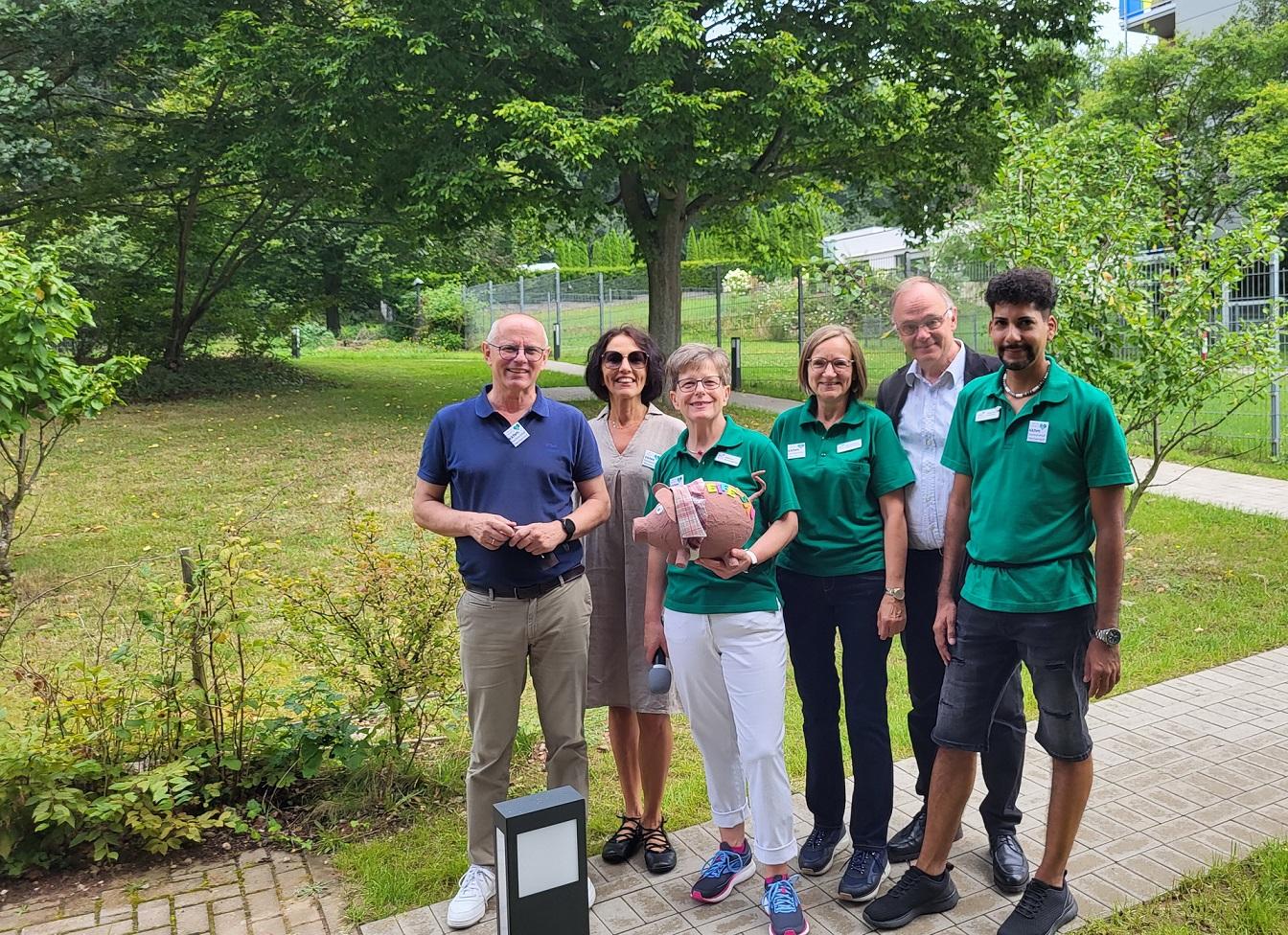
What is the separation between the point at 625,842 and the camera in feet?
12.5

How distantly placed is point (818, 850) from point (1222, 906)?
4.30ft

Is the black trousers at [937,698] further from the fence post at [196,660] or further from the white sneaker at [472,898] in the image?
the fence post at [196,660]

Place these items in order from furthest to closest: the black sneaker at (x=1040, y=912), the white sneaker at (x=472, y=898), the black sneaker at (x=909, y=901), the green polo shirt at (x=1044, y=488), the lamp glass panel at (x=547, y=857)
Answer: the white sneaker at (x=472, y=898), the black sneaker at (x=909, y=901), the black sneaker at (x=1040, y=912), the green polo shirt at (x=1044, y=488), the lamp glass panel at (x=547, y=857)

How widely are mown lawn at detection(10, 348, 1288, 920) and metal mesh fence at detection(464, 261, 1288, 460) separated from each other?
4.95 feet

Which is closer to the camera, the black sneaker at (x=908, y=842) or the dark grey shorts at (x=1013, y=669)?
the dark grey shorts at (x=1013, y=669)

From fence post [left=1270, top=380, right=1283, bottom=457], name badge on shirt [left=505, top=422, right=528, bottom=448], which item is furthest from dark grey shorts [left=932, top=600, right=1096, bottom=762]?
fence post [left=1270, top=380, right=1283, bottom=457]

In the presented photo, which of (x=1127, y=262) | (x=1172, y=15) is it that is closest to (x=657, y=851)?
(x=1127, y=262)

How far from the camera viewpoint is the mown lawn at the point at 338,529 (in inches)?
165

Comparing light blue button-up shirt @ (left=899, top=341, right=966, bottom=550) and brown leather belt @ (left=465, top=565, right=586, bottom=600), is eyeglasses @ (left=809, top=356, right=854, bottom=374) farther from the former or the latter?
brown leather belt @ (left=465, top=565, right=586, bottom=600)

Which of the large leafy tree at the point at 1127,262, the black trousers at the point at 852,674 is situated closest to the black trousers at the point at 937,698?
the black trousers at the point at 852,674

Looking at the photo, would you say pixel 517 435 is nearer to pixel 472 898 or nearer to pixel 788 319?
pixel 472 898

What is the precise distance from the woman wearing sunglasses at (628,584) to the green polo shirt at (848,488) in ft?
1.72

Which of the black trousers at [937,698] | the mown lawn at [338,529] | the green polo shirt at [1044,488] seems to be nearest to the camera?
the green polo shirt at [1044,488]

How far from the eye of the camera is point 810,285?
699 inches
